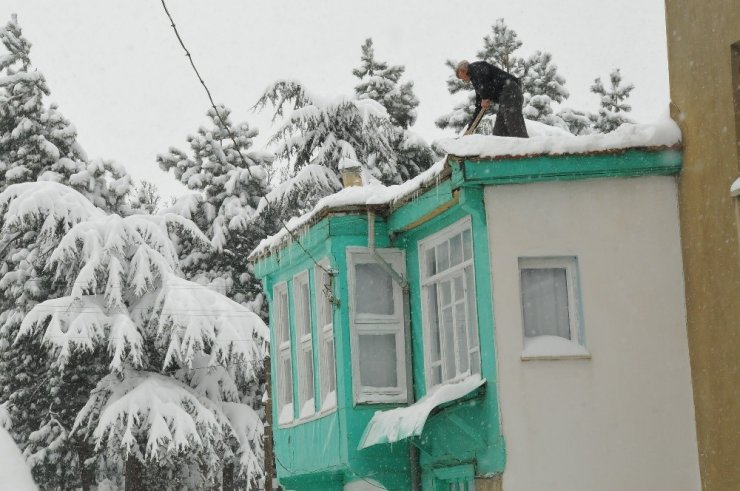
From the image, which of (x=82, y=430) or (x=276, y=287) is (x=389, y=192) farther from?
(x=82, y=430)

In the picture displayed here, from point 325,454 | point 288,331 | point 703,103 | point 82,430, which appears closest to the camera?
point 703,103

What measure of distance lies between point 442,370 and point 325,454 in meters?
2.11

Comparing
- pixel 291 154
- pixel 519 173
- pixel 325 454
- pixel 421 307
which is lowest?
pixel 325 454

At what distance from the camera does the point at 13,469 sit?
29.9 meters

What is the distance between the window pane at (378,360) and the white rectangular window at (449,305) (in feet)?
2.14

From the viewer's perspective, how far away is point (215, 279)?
36875mm

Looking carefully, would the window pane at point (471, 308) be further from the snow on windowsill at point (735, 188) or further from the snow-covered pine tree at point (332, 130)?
the snow-covered pine tree at point (332, 130)

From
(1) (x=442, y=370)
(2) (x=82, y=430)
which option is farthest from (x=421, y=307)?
(2) (x=82, y=430)

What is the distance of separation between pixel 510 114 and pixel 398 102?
20258mm

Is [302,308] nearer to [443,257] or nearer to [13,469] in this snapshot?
[443,257]

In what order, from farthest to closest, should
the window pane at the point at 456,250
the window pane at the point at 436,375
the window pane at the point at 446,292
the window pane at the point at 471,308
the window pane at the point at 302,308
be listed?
the window pane at the point at 302,308 → the window pane at the point at 436,375 → the window pane at the point at 446,292 → the window pane at the point at 456,250 → the window pane at the point at 471,308

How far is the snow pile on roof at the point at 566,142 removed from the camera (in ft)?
46.9

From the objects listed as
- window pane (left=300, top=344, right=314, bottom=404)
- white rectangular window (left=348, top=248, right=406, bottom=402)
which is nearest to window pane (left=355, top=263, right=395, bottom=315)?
white rectangular window (left=348, top=248, right=406, bottom=402)

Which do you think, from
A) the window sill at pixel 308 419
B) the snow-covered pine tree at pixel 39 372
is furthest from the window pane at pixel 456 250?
the snow-covered pine tree at pixel 39 372
